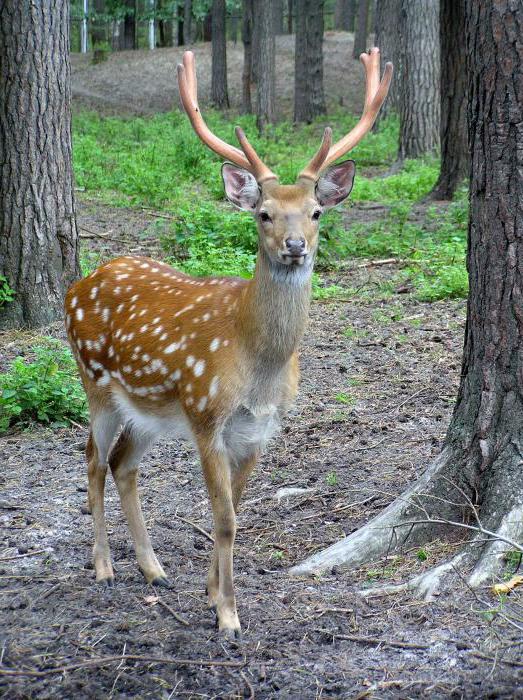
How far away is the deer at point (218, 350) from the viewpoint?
430cm

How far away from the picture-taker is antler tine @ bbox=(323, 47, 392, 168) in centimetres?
456

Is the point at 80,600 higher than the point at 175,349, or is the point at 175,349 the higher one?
the point at 175,349

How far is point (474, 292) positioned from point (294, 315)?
0.92m

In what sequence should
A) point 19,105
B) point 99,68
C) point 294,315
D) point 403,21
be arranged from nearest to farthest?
point 294,315
point 19,105
point 403,21
point 99,68

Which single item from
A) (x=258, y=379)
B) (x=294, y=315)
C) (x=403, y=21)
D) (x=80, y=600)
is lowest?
(x=80, y=600)

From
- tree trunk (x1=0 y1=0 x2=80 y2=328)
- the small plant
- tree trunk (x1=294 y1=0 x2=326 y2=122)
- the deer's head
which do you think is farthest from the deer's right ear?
tree trunk (x1=294 y1=0 x2=326 y2=122)

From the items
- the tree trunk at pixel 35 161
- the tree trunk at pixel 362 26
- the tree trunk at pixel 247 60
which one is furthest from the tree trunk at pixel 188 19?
the tree trunk at pixel 35 161

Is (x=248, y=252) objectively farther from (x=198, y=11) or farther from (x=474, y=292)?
(x=198, y=11)

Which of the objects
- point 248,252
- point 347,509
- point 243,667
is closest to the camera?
point 243,667

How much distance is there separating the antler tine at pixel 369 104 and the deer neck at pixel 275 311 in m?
0.58

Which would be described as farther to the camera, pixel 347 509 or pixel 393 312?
pixel 393 312

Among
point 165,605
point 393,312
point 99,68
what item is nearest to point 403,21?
point 393,312

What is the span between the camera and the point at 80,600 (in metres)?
4.45

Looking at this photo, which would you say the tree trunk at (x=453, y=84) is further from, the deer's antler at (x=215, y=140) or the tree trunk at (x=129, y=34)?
the tree trunk at (x=129, y=34)
